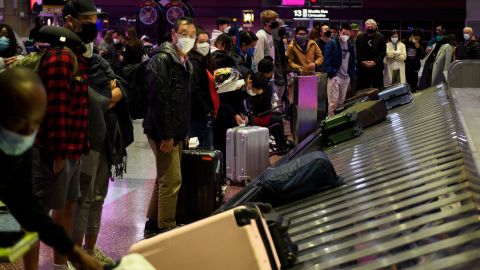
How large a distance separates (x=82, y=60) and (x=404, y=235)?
2047mm

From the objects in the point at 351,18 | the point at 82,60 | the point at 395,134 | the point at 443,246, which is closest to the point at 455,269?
the point at 443,246

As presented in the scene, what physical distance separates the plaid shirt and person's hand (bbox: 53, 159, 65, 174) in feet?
0.09

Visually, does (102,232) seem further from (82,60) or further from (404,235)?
(404,235)

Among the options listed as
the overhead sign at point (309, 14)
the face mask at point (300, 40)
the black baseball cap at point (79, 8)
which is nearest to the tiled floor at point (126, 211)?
the black baseball cap at point (79, 8)

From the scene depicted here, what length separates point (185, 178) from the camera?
18.9 feet

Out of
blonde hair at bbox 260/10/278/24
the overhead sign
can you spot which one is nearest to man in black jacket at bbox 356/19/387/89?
blonde hair at bbox 260/10/278/24

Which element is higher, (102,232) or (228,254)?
(228,254)

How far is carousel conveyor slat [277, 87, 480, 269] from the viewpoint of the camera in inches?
120

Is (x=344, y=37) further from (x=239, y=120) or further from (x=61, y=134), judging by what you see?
(x=61, y=134)

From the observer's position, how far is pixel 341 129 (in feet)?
23.4

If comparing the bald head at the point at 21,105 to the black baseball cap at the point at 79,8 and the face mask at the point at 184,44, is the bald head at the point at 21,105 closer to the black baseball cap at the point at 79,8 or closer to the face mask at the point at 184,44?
the black baseball cap at the point at 79,8

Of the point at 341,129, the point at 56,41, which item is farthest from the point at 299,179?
the point at 341,129

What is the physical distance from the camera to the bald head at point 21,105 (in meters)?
1.93

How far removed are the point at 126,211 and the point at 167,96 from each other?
150 centimetres
